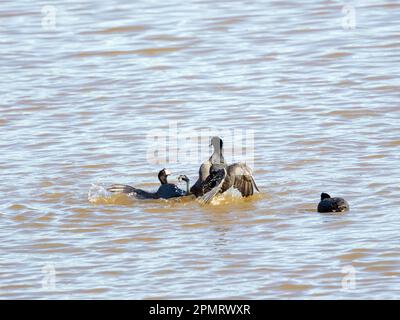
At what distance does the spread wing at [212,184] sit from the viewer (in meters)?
10.9

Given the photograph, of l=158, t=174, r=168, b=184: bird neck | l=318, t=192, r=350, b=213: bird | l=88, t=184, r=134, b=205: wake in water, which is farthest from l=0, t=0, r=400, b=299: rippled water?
l=158, t=174, r=168, b=184: bird neck

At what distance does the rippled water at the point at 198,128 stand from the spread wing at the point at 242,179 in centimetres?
14

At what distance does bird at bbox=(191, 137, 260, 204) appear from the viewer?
35.8 feet

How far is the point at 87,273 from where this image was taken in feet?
29.5

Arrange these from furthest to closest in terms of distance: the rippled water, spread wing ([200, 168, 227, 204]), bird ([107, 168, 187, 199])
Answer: bird ([107, 168, 187, 199])
spread wing ([200, 168, 227, 204])
the rippled water

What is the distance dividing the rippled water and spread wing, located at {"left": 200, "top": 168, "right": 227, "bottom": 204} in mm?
211

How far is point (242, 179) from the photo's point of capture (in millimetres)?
10930

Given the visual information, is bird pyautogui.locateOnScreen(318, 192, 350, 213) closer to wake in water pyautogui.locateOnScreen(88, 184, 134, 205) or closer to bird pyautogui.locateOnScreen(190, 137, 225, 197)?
bird pyautogui.locateOnScreen(190, 137, 225, 197)

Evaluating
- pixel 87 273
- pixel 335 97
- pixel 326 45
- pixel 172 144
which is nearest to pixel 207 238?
pixel 87 273

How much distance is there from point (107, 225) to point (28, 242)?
2.63 feet

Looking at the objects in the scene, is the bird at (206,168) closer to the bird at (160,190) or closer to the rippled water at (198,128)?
the bird at (160,190)
